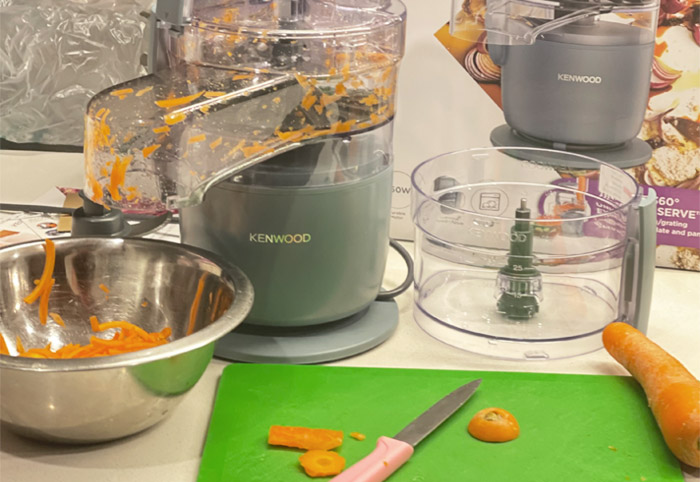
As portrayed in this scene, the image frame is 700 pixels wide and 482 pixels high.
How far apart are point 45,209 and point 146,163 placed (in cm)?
51

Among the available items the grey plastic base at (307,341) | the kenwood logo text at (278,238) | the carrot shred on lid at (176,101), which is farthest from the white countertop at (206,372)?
the carrot shred on lid at (176,101)

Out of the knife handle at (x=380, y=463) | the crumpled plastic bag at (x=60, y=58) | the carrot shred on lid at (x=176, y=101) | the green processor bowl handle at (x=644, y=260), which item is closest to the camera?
the knife handle at (x=380, y=463)

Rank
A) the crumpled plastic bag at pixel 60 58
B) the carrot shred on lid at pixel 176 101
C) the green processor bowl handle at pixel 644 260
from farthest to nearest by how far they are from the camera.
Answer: the crumpled plastic bag at pixel 60 58 < the green processor bowl handle at pixel 644 260 < the carrot shred on lid at pixel 176 101

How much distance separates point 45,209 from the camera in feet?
4.04

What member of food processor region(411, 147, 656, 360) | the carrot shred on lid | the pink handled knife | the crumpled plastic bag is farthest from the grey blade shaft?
the crumpled plastic bag

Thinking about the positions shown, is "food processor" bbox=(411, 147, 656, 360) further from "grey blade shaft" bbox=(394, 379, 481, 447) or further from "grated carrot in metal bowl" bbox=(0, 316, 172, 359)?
"grated carrot in metal bowl" bbox=(0, 316, 172, 359)

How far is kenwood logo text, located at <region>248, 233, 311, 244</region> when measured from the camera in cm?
87

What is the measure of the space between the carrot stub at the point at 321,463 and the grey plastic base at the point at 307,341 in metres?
0.17

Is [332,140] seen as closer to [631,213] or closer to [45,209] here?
[631,213]

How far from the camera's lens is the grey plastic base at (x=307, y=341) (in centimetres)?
89

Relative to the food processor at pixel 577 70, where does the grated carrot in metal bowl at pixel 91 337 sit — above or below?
below

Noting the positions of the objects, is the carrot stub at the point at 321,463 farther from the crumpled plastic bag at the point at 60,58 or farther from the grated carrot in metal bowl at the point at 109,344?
the crumpled plastic bag at the point at 60,58

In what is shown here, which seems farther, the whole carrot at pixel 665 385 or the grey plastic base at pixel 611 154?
the grey plastic base at pixel 611 154

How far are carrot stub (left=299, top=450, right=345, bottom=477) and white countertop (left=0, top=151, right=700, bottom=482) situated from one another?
0.09 m
